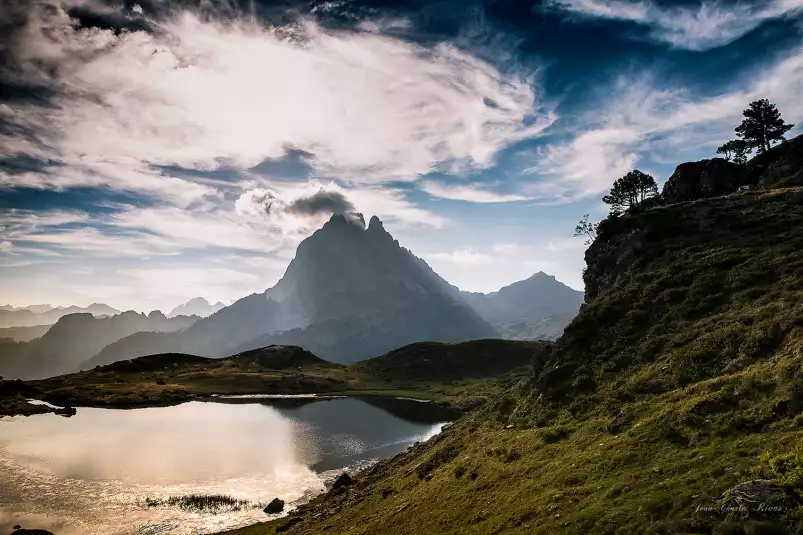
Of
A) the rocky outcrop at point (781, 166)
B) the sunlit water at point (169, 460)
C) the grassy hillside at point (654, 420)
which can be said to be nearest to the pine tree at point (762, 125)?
the rocky outcrop at point (781, 166)

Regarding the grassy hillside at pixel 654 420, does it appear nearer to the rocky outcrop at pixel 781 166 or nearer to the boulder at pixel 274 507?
the boulder at pixel 274 507

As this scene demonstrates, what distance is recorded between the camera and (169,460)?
8631 cm

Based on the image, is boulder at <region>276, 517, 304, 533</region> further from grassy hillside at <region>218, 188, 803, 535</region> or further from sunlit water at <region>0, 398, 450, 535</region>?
sunlit water at <region>0, 398, 450, 535</region>

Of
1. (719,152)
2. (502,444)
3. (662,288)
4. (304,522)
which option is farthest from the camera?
(719,152)

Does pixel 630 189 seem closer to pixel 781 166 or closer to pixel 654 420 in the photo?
pixel 781 166

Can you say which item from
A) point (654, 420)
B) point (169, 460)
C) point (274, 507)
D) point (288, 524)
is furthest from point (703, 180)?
point (169, 460)

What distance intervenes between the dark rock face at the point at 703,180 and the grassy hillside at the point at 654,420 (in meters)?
48.5

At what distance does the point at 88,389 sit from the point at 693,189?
853ft

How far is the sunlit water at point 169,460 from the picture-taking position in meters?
57.8

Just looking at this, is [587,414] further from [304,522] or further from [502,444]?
[304,522]

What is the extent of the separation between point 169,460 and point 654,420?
92230mm

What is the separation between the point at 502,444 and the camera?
44250mm

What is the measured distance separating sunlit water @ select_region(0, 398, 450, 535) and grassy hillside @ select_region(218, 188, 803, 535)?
16802mm

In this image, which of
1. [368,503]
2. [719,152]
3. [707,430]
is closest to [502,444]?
[368,503]
